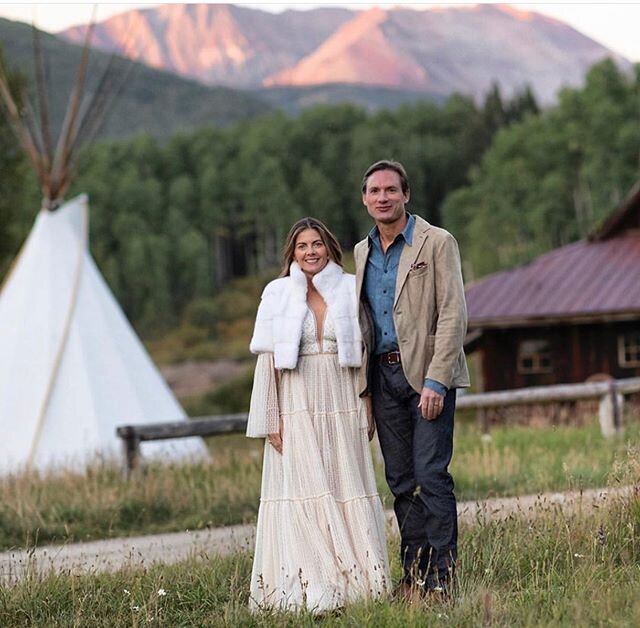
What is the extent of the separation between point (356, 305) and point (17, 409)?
25.6 feet

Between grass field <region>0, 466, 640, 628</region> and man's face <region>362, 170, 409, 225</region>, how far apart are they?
140 centimetres

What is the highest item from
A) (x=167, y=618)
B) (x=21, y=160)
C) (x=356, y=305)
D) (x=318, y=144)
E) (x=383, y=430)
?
(x=318, y=144)

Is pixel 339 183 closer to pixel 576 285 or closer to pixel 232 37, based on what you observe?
pixel 576 285

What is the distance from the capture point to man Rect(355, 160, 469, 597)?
4277mm

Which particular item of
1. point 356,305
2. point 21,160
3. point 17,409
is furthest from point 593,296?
point 21,160

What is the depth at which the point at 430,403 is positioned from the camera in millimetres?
4227

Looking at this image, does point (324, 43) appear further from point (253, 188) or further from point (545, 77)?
point (253, 188)

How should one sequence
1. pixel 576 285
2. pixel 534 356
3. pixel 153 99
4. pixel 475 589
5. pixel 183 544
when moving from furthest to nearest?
pixel 153 99
pixel 534 356
pixel 576 285
pixel 183 544
pixel 475 589

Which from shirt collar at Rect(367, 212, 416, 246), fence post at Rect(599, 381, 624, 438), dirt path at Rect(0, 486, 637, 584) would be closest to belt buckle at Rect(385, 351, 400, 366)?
shirt collar at Rect(367, 212, 416, 246)

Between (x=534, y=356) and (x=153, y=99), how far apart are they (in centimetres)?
12896

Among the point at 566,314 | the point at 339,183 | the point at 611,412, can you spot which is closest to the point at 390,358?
the point at 611,412

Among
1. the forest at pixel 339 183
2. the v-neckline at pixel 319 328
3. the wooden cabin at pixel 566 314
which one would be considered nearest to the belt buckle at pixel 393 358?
the v-neckline at pixel 319 328

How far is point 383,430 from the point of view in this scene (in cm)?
445

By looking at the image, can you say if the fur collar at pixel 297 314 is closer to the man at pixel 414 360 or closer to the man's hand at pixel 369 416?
the man at pixel 414 360
